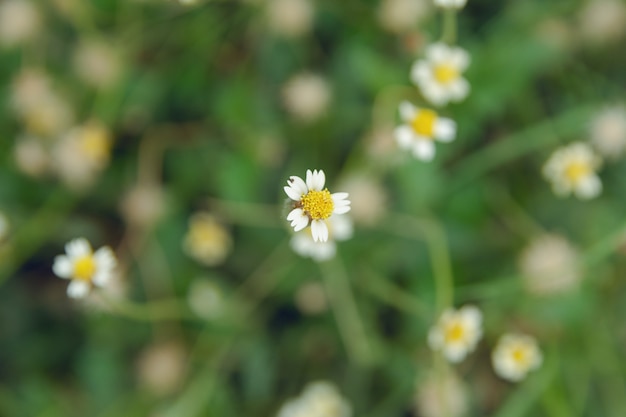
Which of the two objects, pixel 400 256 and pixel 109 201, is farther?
pixel 109 201

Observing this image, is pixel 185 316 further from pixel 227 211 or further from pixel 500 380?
pixel 500 380

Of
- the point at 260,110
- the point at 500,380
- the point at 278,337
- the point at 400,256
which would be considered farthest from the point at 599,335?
the point at 260,110

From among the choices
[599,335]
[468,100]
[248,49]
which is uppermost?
[248,49]

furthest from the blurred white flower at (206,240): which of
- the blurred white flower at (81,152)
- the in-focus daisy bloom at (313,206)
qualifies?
the in-focus daisy bloom at (313,206)

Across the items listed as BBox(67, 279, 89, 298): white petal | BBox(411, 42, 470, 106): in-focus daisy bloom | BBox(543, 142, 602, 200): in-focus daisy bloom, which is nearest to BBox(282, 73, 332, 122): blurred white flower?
BBox(411, 42, 470, 106): in-focus daisy bloom

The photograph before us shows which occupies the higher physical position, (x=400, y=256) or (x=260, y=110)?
(x=260, y=110)

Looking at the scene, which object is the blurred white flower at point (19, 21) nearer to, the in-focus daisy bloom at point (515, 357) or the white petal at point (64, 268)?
the white petal at point (64, 268)

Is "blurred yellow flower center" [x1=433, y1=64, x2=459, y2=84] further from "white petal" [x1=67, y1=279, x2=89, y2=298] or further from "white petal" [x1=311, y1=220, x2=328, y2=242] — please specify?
"white petal" [x1=67, y1=279, x2=89, y2=298]
